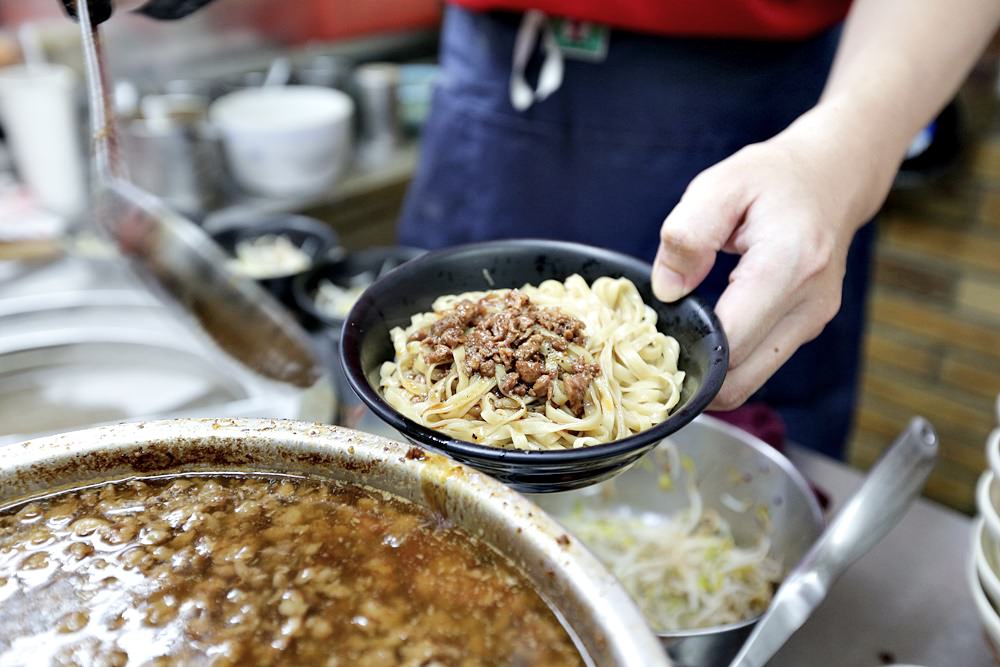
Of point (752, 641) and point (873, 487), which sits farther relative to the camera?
point (873, 487)

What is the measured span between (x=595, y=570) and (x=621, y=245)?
1.70 metres

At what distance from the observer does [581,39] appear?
2.25 meters

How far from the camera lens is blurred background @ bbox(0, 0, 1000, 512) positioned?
2385 mm

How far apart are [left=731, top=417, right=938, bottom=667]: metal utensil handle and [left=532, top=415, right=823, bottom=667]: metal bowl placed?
4.8 inches

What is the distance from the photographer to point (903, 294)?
4.20 meters

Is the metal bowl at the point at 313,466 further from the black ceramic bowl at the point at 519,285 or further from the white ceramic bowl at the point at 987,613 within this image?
the white ceramic bowl at the point at 987,613

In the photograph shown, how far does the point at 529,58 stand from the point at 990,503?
1.67 m

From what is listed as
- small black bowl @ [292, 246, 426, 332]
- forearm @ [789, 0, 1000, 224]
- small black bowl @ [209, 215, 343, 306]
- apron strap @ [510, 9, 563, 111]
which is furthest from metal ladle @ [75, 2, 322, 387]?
forearm @ [789, 0, 1000, 224]

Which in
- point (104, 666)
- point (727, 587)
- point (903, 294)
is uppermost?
point (104, 666)

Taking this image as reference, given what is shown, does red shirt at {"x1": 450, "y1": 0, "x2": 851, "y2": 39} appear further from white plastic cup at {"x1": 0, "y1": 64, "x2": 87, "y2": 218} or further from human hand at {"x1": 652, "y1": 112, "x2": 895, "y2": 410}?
white plastic cup at {"x1": 0, "y1": 64, "x2": 87, "y2": 218}

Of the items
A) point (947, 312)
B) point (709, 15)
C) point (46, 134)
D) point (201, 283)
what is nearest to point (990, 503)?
point (709, 15)

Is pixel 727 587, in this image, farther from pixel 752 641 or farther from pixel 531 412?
pixel 531 412

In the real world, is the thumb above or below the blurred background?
above

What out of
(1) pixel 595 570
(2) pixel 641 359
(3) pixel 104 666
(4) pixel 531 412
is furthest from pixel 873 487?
(3) pixel 104 666
